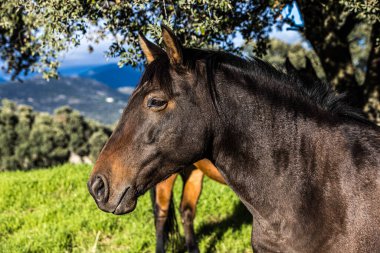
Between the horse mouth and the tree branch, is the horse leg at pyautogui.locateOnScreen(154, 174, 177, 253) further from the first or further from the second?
the tree branch

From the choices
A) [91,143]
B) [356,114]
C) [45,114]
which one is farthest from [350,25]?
[45,114]

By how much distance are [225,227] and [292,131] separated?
4184mm

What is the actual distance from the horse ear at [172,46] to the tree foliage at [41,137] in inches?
653

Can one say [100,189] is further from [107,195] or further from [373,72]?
[373,72]

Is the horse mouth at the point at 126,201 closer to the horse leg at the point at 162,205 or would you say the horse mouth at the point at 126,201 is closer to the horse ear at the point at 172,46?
the horse ear at the point at 172,46

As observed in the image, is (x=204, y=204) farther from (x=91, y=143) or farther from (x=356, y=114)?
(x=91, y=143)

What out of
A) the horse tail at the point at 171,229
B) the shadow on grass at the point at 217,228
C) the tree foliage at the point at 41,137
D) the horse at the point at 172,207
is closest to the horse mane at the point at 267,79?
the horse at the point at 172,207

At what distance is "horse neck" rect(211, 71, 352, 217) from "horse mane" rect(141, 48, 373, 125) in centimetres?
9

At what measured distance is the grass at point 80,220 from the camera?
6051 mm

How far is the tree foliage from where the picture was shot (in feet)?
64.1

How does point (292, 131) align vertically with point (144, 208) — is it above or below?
above

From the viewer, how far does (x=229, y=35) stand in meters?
6.04

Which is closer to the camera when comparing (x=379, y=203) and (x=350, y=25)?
(x=379, y=203)

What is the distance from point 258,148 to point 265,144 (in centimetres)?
5
